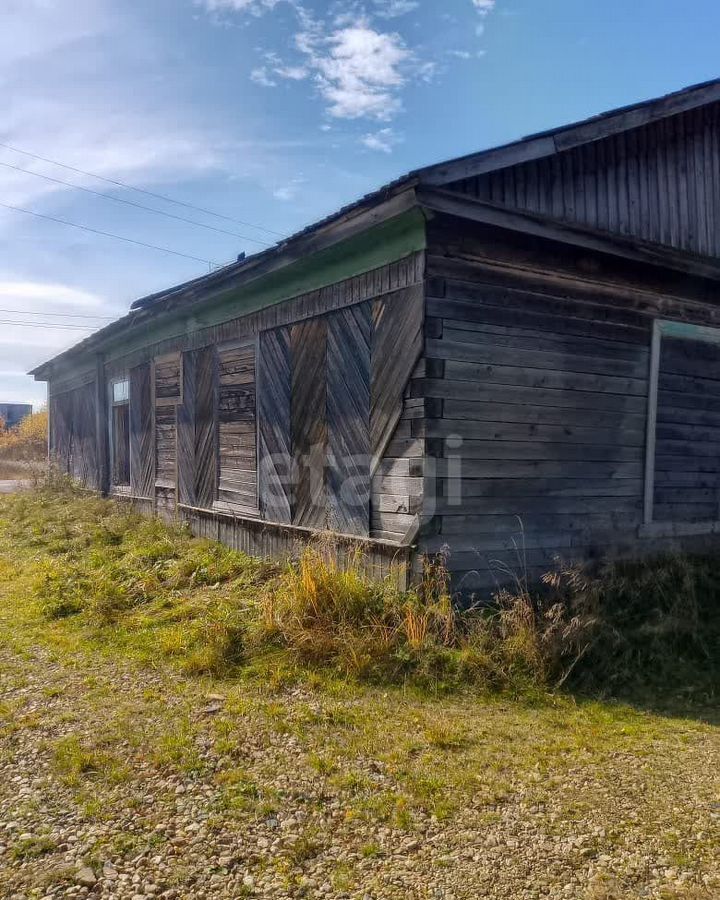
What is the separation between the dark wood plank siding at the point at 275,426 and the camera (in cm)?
764

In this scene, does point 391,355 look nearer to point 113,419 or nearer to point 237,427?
point 237,427

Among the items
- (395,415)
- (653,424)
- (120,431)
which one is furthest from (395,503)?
(120,431)

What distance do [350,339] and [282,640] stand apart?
116 inches

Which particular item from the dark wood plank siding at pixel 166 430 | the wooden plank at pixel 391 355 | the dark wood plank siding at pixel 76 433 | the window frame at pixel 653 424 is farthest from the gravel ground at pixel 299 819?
the dark wood plank siding at pixel 76 433

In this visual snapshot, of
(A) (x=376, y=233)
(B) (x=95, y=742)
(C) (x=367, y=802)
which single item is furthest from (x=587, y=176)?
(B) (x=95, y=742)

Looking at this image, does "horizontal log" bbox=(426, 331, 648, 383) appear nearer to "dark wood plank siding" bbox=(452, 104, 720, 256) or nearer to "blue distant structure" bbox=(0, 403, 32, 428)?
"dark wood plank siding" bbox=(452, 104, 720, 256)

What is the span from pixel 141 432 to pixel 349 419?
6608 millimetres

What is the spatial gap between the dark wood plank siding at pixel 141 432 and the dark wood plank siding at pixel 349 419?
570 centimetres

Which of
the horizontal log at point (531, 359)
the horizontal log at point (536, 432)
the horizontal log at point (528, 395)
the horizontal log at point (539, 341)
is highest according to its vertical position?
the horizontal log at point (539, 341)

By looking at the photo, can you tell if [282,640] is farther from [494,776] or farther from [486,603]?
[494,776]

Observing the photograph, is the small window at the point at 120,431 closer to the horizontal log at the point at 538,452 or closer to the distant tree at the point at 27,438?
the horizontal log at the point at 538,452

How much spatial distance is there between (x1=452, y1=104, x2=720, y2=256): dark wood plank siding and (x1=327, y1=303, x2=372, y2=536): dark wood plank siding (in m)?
1.65

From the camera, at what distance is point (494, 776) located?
340cm

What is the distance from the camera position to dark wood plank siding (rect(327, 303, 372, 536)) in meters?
6.29
